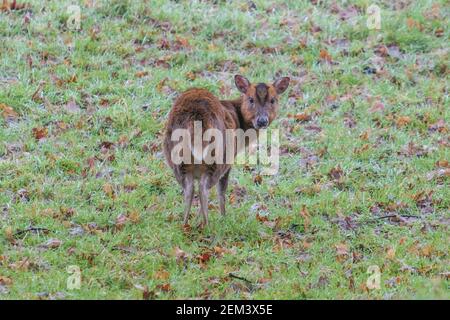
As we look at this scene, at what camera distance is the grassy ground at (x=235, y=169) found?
8.05 m

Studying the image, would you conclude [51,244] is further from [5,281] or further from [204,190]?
[204,190]

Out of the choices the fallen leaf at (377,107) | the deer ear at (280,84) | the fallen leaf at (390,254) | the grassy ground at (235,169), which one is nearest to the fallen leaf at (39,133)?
the grassy ground at (235,169)

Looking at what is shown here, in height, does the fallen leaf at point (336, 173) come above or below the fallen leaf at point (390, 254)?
above

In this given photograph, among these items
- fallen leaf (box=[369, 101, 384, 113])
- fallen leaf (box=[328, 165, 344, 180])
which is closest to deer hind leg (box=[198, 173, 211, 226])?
fallen leaf (box=[328, 165, 344, 180])

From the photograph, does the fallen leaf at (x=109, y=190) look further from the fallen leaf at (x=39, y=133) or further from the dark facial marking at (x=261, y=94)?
the dark facial marking at (x=261, y=94)

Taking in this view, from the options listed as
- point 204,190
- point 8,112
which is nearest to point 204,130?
point 204,190

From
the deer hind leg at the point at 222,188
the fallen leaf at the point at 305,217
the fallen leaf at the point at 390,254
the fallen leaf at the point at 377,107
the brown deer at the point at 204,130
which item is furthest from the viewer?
the fallen leaf at the point at 377,107

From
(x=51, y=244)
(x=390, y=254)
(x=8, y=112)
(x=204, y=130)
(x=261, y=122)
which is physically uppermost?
(x=8, y=112)

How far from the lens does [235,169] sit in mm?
10641

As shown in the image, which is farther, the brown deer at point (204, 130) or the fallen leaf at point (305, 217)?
the fallen leaf at point (305, 217)

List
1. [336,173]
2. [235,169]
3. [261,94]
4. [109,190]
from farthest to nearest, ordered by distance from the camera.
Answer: [235,169] → [336,173] → [261,94] → [109,190]

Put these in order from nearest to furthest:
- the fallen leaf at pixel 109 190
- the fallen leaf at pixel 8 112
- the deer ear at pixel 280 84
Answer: the fallen leaf at pixel 109 190
the deer ear at pixel 280 84
the fallen leaf at pixel 8 112

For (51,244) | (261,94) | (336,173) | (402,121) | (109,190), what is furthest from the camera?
(402,121)

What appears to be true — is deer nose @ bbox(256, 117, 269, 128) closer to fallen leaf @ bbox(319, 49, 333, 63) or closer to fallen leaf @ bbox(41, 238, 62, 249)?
fallen leaf @ bbox(41, 238, 62, 249)
